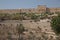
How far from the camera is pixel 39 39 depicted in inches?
714

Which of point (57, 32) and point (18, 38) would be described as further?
point (57, 32)

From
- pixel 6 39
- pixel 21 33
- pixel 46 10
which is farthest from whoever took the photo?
pixel 46 10

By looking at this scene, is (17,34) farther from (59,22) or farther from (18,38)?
(59,22)

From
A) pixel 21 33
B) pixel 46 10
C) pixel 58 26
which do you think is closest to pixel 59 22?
pixel 58 26

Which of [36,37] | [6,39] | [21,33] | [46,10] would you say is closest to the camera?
[6,39]

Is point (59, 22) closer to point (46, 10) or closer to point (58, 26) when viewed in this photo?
Result: point (58, 26)

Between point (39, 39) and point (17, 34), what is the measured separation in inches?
91.4

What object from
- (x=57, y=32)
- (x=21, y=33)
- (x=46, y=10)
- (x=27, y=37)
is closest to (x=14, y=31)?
(x=21, y=33)

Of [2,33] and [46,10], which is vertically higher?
[2,33]

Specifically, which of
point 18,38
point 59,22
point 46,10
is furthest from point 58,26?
point 46,10

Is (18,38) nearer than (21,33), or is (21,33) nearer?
(18,38)

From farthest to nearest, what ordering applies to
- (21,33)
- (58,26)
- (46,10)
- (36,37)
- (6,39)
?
(46,10) → (58,26) → (21,33) → (36,37) → (6,39)

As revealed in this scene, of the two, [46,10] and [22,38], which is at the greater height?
Answer: [22,38]

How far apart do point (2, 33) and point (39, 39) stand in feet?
11.4
